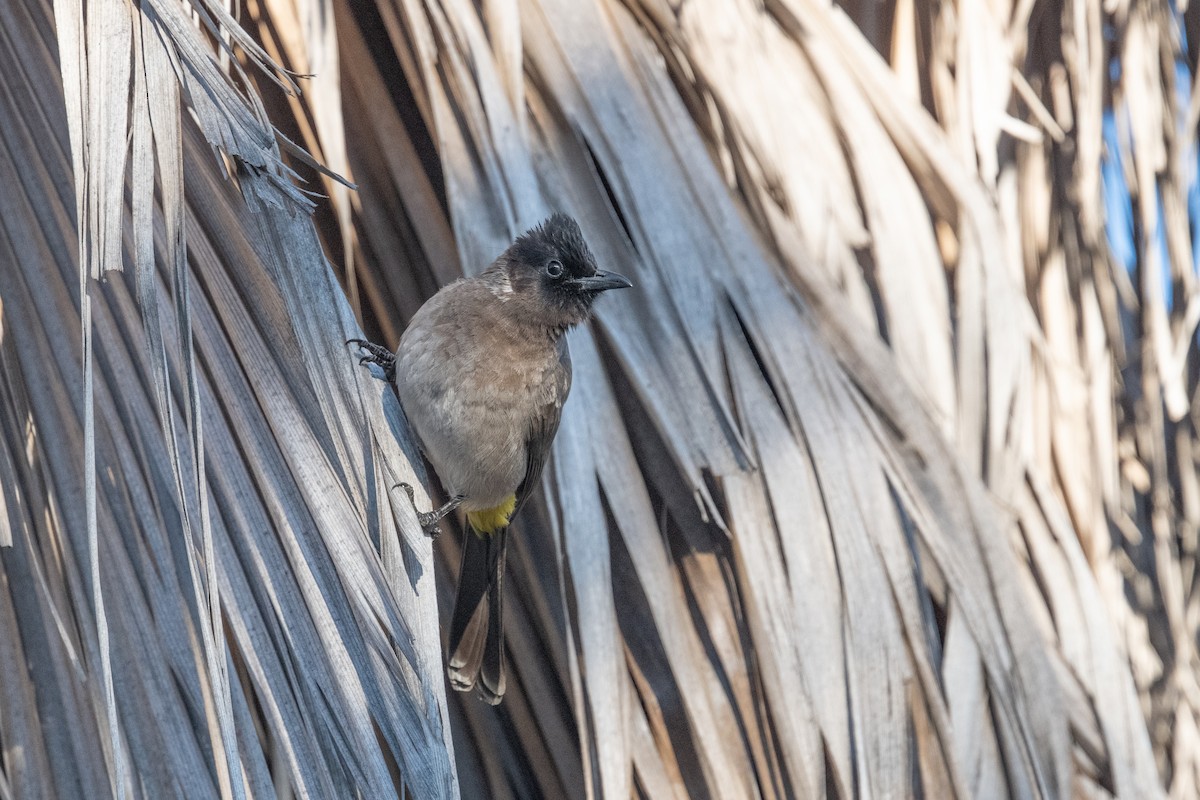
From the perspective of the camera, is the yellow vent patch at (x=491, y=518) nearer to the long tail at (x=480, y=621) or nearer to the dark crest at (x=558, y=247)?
the long tail at (x=480, y=621)

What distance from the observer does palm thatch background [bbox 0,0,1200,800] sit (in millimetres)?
1381

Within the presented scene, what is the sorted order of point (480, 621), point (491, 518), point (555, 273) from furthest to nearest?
point (555, 273) < point (491, 518) < point (480, 621)

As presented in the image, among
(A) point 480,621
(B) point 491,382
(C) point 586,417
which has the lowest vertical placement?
(A) point 480,621

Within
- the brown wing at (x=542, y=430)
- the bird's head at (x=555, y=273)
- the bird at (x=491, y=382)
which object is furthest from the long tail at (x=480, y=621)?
the bird's head at (x=555, y=273)

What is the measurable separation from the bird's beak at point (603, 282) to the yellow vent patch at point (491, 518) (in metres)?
0.52

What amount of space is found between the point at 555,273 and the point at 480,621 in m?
0.81

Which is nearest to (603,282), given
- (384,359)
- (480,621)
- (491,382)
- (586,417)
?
(586,417)

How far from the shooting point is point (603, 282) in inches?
91.1

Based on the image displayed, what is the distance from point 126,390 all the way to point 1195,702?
2722 mm

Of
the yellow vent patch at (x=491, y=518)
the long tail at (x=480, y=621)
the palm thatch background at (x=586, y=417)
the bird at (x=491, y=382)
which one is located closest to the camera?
the palm thatch background at (x=586, y=417)

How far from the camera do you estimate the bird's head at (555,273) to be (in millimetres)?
2430

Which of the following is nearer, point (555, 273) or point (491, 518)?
point (491, 518)

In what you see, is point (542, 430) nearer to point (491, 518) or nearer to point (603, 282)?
point (491, 518)

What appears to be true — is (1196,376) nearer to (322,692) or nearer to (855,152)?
(855,152)
